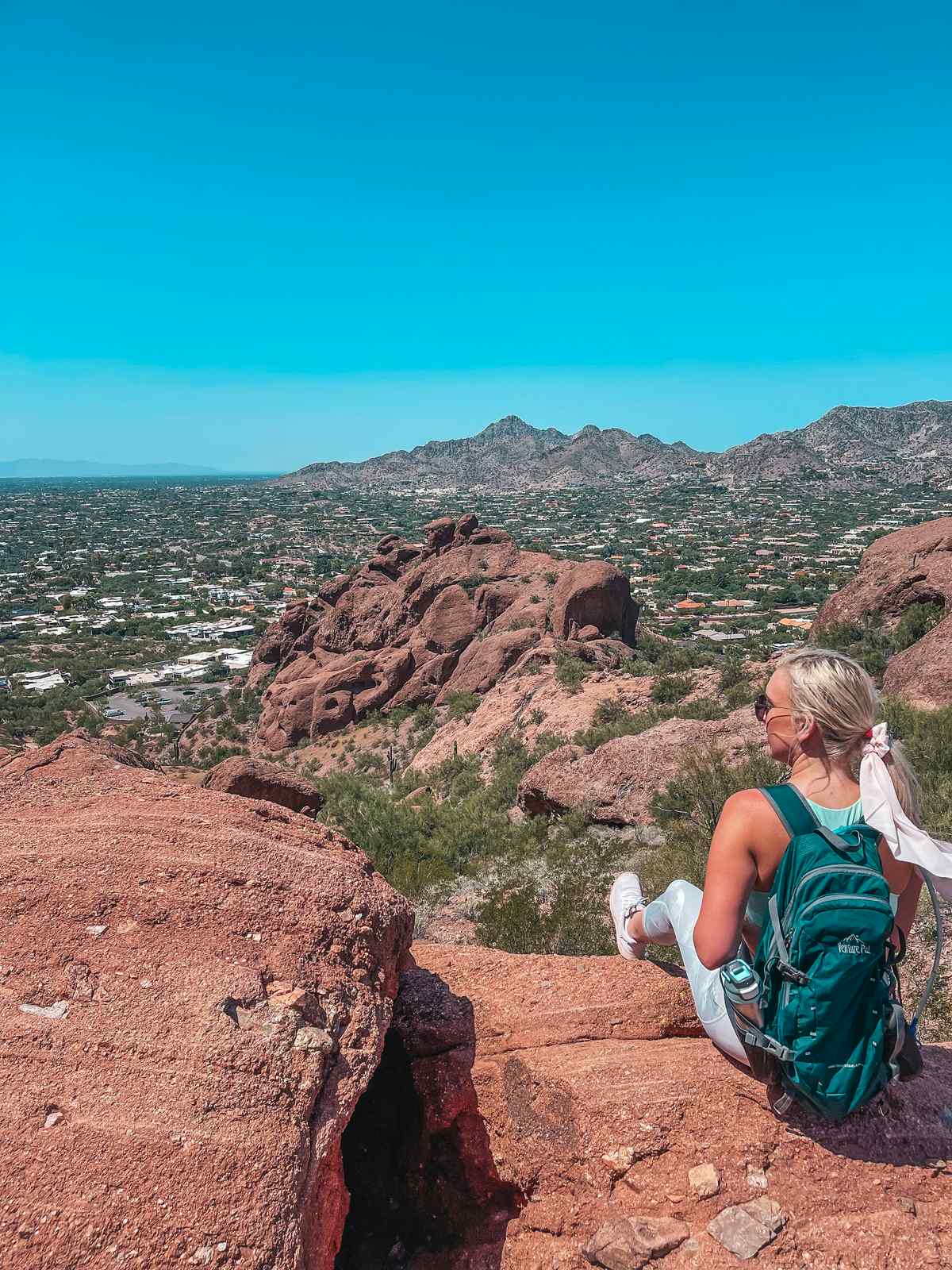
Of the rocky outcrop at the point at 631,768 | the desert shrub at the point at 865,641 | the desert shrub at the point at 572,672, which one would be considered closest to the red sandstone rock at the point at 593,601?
the desert shrub at the point at 572,672

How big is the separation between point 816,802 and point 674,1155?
150cm

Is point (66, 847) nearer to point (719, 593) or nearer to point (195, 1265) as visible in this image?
point (195, 1265)

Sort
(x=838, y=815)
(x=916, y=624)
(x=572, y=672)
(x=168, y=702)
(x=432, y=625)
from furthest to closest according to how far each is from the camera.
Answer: (x=168, y=702) < (x=432, y=625) < (x=572, y=672) < (x=916, y=624) < (x=838, y=815)

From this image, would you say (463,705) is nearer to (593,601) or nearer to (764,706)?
(593,601)

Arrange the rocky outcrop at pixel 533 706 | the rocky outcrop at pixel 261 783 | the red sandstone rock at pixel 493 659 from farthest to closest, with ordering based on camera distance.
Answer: the red sandstone rock at pixel 493 659 < the rocky outcrop at pixel 533 706 < the rocky outcrop at pixel 261 783

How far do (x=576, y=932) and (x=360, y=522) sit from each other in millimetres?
130223

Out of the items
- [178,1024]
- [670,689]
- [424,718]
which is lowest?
[424,718]

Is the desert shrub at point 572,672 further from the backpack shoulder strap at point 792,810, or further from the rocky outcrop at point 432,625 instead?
the backpack shoulder strap at point 792,810

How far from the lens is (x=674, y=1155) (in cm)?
285

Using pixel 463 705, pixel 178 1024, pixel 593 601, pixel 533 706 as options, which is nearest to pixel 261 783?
pixel 178 1024

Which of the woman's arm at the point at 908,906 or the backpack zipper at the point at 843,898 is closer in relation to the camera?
the backpack zipper at the point at 843,898

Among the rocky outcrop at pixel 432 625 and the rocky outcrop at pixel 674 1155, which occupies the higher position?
the rocky outcrop at pixel 674 1155

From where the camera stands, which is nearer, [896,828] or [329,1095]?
[896,828]

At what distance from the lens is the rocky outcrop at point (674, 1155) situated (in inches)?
99.7
